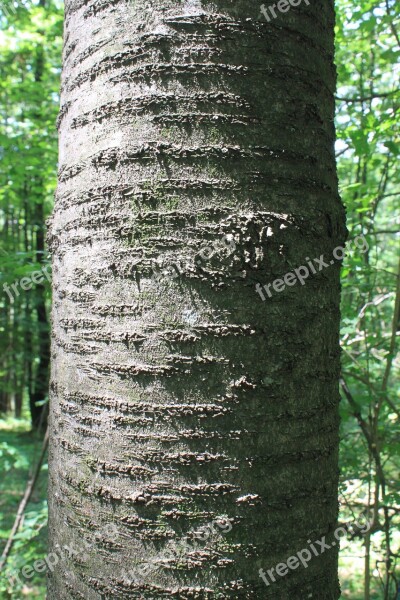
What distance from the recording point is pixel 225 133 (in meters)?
0.76

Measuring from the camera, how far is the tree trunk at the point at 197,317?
2.39 ft

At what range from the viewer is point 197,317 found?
2.43 feet

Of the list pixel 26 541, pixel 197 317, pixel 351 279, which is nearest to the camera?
pixel 197 317

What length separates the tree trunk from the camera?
2.39ft

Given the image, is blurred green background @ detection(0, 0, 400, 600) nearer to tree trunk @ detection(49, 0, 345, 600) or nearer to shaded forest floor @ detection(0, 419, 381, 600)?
shaded forest floor @ detection(0, 419, 381, 600)

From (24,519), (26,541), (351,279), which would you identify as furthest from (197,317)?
(24,519)

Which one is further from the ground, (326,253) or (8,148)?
(8,148)

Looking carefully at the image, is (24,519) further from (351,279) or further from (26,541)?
(351,279)

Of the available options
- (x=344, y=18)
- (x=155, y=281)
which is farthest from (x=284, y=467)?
(x=344, y=18)

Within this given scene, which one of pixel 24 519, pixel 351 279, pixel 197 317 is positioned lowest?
pixel 24 519

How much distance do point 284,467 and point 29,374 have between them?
13.0 meters

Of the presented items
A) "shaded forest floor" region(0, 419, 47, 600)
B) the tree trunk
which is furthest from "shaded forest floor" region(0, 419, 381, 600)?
the tree trunk

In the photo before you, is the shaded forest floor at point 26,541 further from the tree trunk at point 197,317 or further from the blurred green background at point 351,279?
the tree trunk at point 197,317

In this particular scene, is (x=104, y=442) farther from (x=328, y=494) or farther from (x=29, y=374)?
(x=29, y=374)
